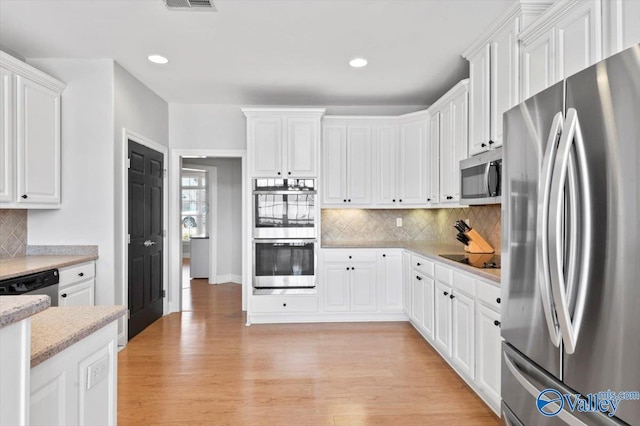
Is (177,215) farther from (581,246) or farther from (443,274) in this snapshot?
(581,246)

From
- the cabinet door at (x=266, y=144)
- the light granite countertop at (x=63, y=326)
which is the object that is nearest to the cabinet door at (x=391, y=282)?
the cabinet door at (x=266, y=144)

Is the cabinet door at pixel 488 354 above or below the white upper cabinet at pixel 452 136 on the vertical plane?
below

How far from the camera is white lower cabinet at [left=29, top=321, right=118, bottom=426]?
1025 millimetres

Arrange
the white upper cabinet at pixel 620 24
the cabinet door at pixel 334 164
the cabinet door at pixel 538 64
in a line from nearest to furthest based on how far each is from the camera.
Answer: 1. the white upper cabinet at pixel 620 24
2. the cabinet door at pixel 538 64
3. the cabinet door at pixel 334 164

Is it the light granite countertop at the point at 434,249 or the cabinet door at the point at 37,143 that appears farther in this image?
the cabinet door at the point at 37,143

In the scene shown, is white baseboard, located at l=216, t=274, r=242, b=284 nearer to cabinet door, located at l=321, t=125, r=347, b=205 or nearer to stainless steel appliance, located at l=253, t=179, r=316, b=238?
stainless steel appliance, located at l=253, t=179, r=316, b=238

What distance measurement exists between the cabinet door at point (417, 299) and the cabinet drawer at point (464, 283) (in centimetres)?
82

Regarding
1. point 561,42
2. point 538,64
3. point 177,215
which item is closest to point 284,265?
point 177,215

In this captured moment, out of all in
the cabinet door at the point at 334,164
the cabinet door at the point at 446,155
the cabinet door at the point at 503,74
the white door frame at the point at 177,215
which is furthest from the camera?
the white door frame at the point at 177,215

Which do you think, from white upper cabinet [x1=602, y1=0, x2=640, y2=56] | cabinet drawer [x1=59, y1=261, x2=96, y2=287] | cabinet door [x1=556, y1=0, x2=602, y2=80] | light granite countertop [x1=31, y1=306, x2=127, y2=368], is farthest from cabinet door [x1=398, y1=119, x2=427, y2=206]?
light granite countertop [x1=31, y1=306, x2=127, y2=368]

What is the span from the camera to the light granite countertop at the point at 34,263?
7.74 ft

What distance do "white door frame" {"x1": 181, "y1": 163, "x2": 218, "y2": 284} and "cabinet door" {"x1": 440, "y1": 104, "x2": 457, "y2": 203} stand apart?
14.2ft

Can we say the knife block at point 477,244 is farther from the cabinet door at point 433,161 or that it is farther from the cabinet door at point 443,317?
the cabinet door at point 433,161

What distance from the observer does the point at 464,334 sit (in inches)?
102
